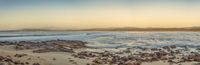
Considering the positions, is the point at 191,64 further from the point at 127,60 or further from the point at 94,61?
the point at 94,61

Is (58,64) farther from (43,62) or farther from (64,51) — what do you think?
(64,51)

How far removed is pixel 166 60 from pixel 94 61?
13.4ft

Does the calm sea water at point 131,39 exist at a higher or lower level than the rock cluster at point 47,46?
lower

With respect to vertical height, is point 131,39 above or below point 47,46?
below

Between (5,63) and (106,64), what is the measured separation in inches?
196

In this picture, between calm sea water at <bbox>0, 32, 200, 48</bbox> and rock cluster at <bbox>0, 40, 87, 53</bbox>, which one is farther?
calm sea water at <bbox>0, 32, 200, 48</bbox>

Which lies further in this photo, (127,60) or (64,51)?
(64,51)

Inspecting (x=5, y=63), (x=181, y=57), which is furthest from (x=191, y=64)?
(x=5, y=63)

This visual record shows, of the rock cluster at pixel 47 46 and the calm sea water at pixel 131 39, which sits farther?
the calm sea water at pixel 131 39

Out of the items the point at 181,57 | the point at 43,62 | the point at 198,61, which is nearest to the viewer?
the point at 43,62

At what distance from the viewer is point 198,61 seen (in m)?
21.5

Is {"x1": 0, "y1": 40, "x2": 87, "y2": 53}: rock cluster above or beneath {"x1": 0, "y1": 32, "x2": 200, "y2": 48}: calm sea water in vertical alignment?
above

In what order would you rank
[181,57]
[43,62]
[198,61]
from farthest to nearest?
[181,57] → [198,61] → [43,62]

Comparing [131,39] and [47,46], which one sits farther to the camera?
[131,39]
